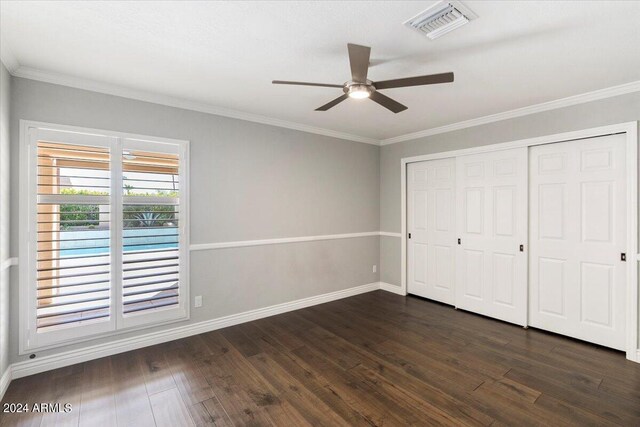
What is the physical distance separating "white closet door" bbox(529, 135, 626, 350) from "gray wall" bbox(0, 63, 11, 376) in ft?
16.7

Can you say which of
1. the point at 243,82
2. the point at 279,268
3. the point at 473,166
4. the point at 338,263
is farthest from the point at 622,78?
the point at 279,268

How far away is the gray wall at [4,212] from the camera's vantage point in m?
2.30

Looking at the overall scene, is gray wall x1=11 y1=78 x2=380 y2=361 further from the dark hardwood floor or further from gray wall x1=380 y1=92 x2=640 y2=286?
the dark hardwood floor

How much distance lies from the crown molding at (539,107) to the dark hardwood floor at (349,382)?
2.55 metres

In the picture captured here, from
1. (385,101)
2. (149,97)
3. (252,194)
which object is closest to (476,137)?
(385,101)

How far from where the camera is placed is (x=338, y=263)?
15.6ft

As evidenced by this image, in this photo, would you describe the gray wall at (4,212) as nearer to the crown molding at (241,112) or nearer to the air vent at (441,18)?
the crown molding at (241,112)

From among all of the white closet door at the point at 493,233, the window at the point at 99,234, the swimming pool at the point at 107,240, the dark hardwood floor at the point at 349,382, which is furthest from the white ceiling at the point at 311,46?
the dark hardwood floor at the point at 349,382

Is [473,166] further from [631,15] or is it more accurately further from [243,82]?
[243,82]

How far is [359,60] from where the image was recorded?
1.94 m

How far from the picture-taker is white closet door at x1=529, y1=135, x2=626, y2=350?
3.01 metres

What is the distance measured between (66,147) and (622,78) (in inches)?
199

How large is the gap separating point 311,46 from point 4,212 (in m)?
2.69

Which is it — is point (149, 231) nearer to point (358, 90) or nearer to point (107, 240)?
point (107, 240)
